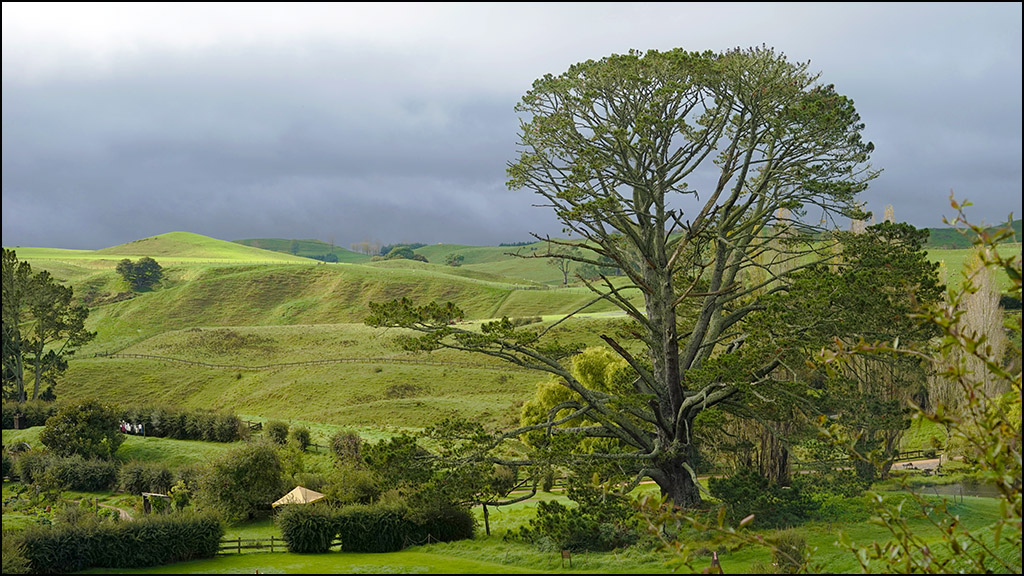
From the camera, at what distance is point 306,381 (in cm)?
6506

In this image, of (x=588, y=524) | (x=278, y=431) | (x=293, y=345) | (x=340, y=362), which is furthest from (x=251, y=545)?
(x=293, y=345)

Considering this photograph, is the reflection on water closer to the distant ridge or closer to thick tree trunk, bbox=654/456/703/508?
thick tree trunk, bbox=654/456/703/508

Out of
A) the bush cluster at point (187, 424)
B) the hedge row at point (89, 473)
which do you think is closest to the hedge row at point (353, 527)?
the hedge row at point (89, 473)

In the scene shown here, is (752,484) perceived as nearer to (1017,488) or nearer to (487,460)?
(487,460)

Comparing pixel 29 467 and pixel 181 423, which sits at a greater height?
pixel 181 423

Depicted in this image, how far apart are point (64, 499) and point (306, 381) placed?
1326 inches

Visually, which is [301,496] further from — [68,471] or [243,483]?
[68,471]

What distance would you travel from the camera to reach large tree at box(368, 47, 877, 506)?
→ 19719 millimetres

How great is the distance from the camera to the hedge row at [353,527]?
22.9 m

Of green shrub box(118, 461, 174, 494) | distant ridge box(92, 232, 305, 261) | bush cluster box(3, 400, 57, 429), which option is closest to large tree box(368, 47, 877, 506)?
green shrub box(118, 461, 174, 494)

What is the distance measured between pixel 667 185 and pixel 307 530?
15451 mm

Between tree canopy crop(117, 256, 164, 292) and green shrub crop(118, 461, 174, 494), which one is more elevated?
tree canopy crop(117, 256, 164, 292)

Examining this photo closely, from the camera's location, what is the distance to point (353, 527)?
23.0 meters

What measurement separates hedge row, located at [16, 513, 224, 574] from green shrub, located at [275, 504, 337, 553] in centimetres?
211
